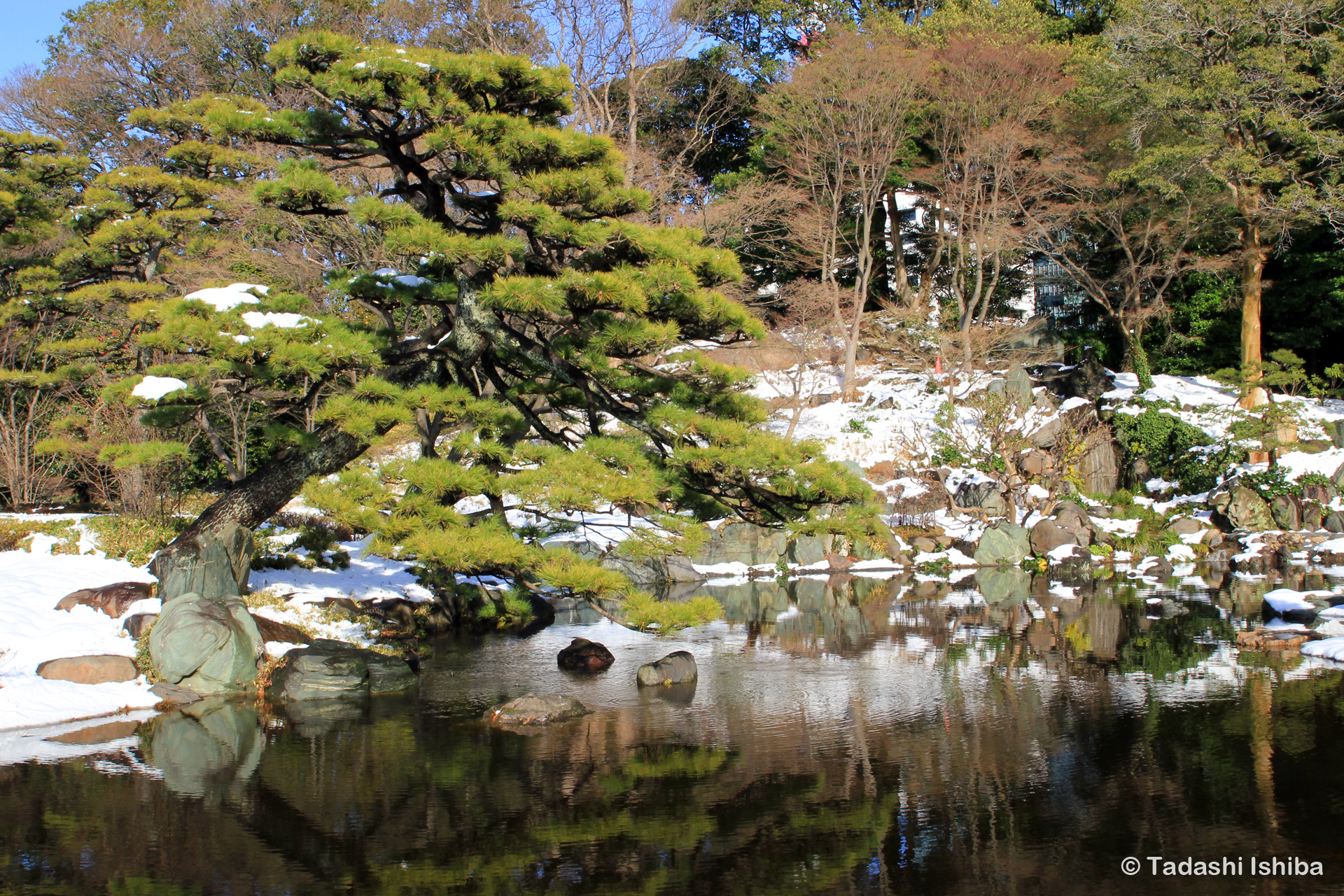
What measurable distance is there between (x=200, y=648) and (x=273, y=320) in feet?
9.94

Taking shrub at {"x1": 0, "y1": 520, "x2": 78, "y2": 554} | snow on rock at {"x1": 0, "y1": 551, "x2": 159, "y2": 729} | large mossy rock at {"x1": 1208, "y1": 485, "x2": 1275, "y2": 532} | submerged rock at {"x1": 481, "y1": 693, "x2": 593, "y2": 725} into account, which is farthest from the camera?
large mossy rock at {"x1": 1208, "y1": 485, "x2": 1275, "y2": 532}

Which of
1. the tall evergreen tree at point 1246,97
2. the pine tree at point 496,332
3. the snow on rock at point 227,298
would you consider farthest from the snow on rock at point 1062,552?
the snow on rock at point 227,298

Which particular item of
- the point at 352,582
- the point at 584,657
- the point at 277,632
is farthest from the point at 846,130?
the point at 277,632

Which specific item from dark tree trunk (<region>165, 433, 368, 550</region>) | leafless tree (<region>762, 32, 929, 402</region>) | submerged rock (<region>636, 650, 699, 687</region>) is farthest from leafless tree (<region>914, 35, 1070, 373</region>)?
dark tree trunk (<region>165, 433, 368, 550</region>)

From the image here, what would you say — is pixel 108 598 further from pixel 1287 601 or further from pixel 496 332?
pixel 1287 601

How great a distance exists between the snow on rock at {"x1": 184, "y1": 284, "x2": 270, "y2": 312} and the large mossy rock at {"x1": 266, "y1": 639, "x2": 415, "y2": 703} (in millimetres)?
3075

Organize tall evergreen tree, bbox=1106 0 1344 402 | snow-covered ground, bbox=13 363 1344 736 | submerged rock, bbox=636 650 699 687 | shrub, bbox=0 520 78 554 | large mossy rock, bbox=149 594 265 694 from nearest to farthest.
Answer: snow-covered ground, bbox=13 363 1344 736
large mossy rock, bbox=149 594 265 694
submerged rock, bbox=636 650 699 687
shrub, bbox=0 520 78 554
tall evergreen tree, bbox=1106 0 1344 402

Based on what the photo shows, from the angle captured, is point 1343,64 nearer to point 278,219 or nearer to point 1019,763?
point 1019,763

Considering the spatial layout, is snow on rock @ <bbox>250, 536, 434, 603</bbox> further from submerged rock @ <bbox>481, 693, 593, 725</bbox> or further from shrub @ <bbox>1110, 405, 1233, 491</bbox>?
shrub @ <bbox>1110, 405, 1233, 491</bbox>

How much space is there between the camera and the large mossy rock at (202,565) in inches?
332

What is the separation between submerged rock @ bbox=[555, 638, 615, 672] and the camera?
891cm

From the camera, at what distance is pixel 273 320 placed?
263 inches

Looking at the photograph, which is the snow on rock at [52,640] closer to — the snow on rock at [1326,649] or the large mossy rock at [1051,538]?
the snow on rock at [1326,649]

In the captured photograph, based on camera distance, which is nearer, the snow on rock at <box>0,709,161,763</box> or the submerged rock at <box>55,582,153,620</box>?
the snow on rock at <box>0,709,161,763</box>
